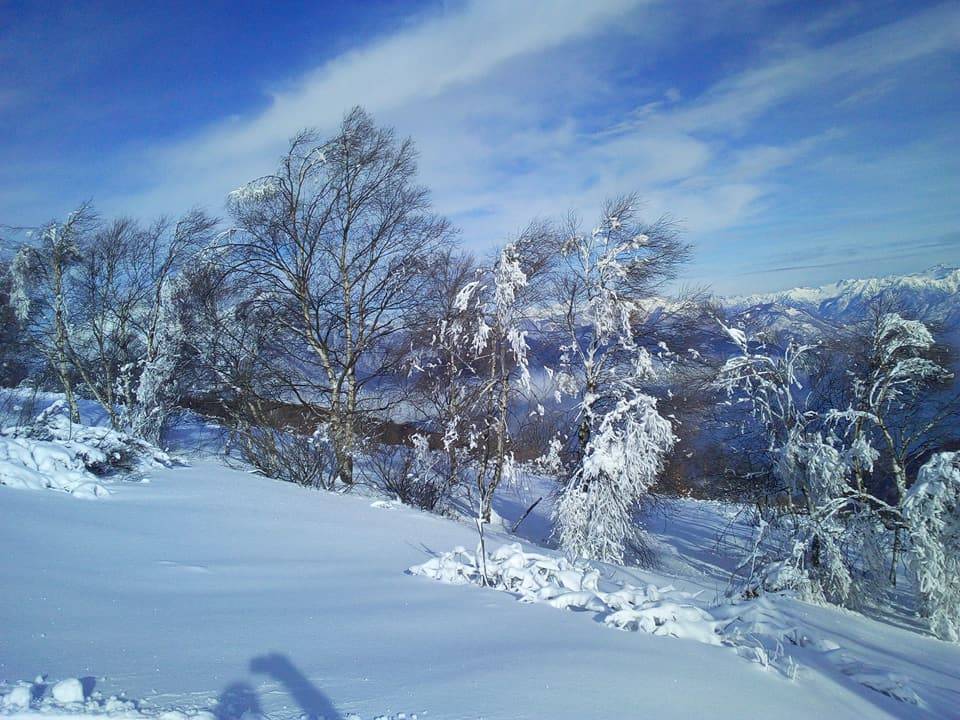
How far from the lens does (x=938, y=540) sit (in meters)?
9.80

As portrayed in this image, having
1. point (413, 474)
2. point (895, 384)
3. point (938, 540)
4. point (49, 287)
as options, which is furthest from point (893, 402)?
point (49, 287)

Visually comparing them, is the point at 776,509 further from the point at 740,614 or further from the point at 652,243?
the point at 740,614

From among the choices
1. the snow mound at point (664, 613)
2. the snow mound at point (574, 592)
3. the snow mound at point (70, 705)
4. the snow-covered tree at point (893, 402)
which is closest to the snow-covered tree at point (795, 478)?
the snow-covered tree at point (893, 402)

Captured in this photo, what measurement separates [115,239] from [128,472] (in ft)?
43.7

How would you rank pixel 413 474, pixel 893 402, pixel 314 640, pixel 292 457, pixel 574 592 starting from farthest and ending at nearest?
1. pixel 893 402
2. pixel 413 474
3. pixel 292 457
4. pixel 574 592
5. pixel 314 640

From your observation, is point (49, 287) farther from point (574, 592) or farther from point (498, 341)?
point (574, 592)

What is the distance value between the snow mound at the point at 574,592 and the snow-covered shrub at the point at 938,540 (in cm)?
652

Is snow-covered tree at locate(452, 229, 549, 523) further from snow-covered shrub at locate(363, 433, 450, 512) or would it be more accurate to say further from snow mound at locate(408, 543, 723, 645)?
snow mound at locate(408, 543, 723, 645)

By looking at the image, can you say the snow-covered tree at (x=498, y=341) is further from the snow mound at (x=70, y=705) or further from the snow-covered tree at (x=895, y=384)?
the snow mound at (x=70, y=705)

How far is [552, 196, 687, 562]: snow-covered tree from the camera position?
10984 mm

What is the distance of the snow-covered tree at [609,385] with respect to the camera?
1098 cm

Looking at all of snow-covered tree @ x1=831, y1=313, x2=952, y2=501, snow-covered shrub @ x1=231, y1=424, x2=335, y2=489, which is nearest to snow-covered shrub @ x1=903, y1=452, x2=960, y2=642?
snow-covered tree @ x1=831, y1=313, x2=952, y2=501

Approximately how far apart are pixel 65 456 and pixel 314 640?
4845 mm

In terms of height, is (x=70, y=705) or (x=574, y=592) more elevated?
(x=70, y=705)
